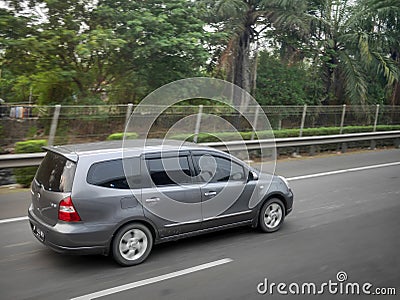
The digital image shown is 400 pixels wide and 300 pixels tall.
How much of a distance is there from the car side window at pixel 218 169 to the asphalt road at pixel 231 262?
962 mm

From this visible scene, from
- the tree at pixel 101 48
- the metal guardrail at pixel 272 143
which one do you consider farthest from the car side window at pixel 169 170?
the tree at pixel 101 48

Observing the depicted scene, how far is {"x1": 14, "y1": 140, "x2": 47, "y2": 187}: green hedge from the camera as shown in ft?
32.1

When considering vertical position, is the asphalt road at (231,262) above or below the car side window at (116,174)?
below

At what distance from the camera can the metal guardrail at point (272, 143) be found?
9398mm

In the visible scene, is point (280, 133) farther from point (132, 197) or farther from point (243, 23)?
point (132, 197)

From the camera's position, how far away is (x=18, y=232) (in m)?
6.68

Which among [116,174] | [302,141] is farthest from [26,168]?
[302,141]

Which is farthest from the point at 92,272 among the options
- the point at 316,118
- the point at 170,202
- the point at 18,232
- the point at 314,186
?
the point at 316,118

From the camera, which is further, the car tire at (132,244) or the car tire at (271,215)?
the car tire at (271,215)

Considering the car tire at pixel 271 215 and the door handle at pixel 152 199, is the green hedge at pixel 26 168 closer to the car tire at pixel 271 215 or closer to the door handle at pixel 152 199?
the door handle at pixel 152 199

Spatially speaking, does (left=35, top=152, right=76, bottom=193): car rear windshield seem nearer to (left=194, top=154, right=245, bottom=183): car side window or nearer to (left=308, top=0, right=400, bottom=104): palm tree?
(left=194, top=154, right=245, bottom=183): car side window

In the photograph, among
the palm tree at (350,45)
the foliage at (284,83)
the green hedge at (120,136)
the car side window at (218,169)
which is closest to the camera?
the car side window at (218,169)

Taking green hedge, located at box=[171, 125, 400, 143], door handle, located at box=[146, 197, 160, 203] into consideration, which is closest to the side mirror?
door handle, located at box=[146, 197, 160, 203]

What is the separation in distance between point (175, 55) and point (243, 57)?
13.2 feet
